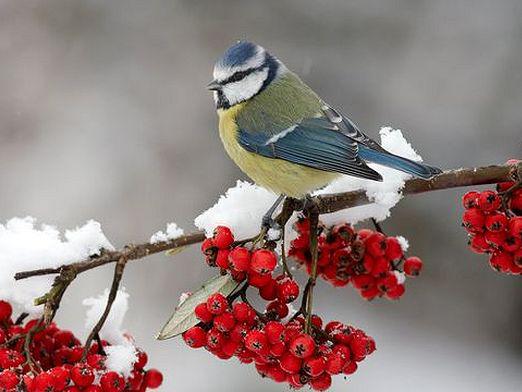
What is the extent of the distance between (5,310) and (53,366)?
160 mm

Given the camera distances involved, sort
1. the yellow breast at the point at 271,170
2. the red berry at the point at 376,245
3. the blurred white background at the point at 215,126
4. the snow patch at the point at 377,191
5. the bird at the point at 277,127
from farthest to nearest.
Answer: the blurred white background at the point at 215,126
the bird at the point at 277,127
the yellow breast at the point at 271,170
the red berry at the point at 376,245
the snow patch at the point at 377,191

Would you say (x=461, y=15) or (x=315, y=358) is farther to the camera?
(x=461, y=15)

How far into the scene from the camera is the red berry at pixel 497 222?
1571mm

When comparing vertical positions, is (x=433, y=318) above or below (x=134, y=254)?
above

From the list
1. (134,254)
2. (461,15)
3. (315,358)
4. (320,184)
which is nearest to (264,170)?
(320,184)

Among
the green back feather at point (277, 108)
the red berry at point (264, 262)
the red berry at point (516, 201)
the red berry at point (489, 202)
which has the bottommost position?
the red berry at point (264, 262)

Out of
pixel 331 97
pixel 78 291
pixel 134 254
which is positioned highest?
pixel 331 97

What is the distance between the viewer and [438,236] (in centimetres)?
500

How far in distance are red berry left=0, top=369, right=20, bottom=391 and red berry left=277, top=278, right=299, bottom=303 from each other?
52cm

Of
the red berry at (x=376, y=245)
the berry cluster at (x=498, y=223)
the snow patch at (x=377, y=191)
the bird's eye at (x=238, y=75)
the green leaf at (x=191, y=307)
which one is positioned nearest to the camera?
the green leaf at (x=191, y=307)

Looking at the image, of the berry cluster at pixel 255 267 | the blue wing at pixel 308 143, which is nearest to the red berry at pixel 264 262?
the berry cluster at pixel 255 267

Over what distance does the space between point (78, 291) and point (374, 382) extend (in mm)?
1994

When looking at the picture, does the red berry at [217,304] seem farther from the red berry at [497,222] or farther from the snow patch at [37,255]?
the red berry at [497,222]

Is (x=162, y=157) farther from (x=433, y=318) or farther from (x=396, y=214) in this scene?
(x=433, y=318)
